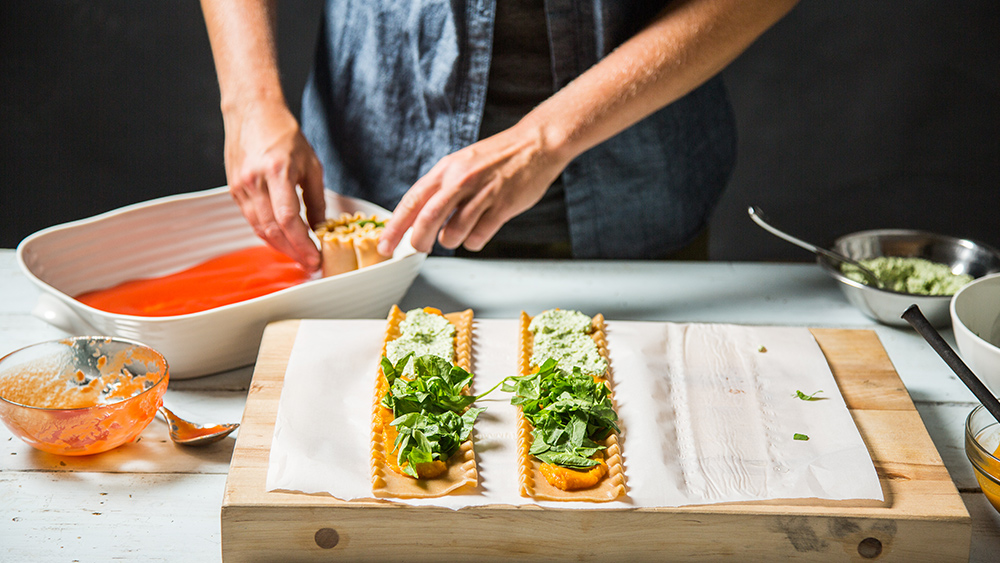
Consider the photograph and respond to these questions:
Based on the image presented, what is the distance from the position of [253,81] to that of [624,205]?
2.61 ft

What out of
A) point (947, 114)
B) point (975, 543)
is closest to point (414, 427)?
point (975, 543)

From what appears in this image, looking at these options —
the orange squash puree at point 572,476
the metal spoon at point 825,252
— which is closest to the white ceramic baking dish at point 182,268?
the orange squash puree at point 572,476

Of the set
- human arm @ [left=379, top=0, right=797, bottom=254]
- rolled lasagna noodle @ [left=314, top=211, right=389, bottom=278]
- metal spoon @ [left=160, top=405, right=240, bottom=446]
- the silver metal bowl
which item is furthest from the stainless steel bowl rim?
metal spoon @ [left=160, top=405, right=240, bottom=446]

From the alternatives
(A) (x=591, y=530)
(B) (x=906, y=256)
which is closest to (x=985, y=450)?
(A) (x=591, y=530)

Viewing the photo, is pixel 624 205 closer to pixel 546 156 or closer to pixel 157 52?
pixel 546 156

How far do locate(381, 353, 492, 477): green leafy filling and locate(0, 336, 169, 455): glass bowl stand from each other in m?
0.32

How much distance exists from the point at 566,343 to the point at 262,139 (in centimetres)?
66

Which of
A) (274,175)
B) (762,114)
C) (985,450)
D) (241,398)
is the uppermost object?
(274,175)

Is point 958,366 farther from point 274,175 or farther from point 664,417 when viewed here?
point 274,175

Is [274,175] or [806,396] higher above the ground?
[274,175]

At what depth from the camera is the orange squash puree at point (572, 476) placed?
882 millimetres

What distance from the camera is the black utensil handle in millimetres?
942

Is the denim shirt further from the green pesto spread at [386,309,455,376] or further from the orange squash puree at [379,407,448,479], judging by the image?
the orange squash puree at [379,407,448,479]

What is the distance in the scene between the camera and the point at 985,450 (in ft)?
3.09
